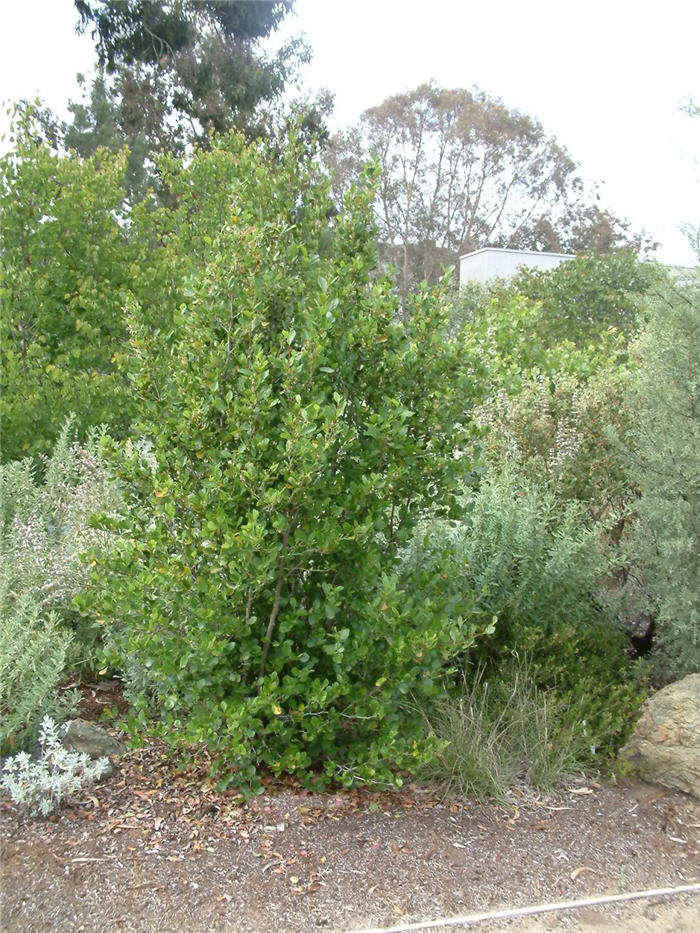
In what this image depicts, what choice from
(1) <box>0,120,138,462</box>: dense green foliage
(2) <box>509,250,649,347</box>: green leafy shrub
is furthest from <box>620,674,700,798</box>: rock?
(2) <box>509,250,649,347</box>: green leafy shrub

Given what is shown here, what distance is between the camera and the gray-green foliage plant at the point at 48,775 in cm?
305

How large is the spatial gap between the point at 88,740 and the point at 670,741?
89.9 inches

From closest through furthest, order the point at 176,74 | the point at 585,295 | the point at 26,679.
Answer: the point at 26,679 → the point at 585,295 → the point at 176,74

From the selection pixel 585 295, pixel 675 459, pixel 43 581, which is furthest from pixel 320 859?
pixel 585 295

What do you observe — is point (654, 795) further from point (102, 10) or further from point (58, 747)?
point (102, 10)

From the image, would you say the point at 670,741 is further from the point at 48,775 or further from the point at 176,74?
the point at 176,74

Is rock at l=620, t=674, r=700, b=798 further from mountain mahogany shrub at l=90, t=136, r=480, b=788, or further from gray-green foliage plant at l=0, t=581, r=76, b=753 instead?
gray-green foliage plant at l=0, t=581, r=76, b=753

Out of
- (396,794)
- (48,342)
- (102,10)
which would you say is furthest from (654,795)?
(102,10)

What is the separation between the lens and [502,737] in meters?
3.70

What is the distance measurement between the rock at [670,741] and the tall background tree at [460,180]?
2622 centimetres

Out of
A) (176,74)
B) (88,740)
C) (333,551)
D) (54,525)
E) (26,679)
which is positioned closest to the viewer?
(333,551)

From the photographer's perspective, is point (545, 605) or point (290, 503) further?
point (545, 605)

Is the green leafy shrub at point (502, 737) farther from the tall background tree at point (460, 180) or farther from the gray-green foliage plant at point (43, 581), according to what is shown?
the tall background tree at point (460, 180)

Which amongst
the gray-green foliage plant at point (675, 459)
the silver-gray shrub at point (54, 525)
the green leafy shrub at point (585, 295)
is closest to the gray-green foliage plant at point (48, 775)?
the silver-gray shrub at point (54, 525)
